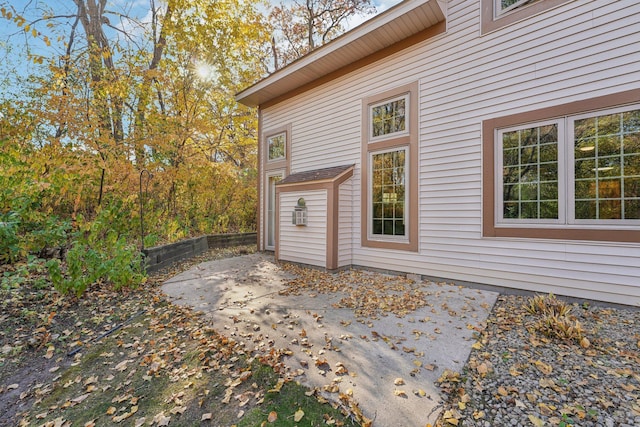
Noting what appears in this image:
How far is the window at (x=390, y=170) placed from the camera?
194 inches

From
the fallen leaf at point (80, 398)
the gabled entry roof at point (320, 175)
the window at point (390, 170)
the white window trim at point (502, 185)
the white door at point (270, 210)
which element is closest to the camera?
the fallen leaf at point (80, 398)

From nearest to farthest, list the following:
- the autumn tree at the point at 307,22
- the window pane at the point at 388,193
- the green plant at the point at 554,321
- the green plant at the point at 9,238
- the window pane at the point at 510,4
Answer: the green plant at the point at 554,321
the green plant at the point at 9,238
the window pane at the point at 510,4
the window pane at the point at 388,193
the autumn tree at the point at 307,22

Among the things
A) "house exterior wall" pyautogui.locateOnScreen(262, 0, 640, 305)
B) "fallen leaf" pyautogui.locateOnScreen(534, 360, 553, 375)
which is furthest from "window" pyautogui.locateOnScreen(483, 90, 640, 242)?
"fallen leaf" pyautogui.locateOnScreen(534, 360, 553, 375)

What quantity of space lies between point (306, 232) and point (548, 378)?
14.1 feet

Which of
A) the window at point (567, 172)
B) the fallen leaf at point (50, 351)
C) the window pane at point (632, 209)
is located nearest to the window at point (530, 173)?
the window at point (567, 172)

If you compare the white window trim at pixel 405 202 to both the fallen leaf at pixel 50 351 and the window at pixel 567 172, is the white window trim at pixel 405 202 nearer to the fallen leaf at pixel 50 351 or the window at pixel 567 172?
the window at pixel 567 172

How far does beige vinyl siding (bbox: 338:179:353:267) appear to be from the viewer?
5504 mm

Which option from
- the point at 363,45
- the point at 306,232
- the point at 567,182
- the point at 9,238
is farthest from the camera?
the point at 306,232

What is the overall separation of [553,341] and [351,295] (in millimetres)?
2235

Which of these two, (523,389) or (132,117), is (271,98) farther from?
(523,389)

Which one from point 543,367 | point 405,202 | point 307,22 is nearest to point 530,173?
point 405,202

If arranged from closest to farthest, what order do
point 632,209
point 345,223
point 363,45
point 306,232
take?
point 632,209, point 363,45, point 345,223, point 306,232

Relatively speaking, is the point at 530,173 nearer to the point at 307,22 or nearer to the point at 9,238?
the point at 9,238

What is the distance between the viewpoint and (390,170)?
5285 millimetres
